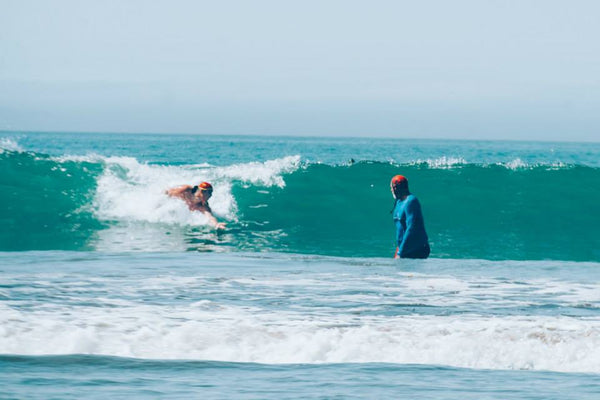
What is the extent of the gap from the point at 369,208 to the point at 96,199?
673cm

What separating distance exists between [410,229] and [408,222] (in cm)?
12

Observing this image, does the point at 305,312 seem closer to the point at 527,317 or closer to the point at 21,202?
the point at 527,317

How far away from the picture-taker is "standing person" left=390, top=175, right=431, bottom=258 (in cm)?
883

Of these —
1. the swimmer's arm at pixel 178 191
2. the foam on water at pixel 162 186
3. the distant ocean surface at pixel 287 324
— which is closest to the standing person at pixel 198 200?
the swimmer's arm at pixel 178 191

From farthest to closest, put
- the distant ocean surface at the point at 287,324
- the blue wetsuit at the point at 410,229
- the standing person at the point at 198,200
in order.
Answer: the standing person at the point at 198,200 < the blue wetsuit at the point at 410,229 < the distant ocean surface at the point at 287,324

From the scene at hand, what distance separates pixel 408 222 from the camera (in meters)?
8.84

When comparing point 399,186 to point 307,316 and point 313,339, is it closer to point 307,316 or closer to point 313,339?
point 307,316

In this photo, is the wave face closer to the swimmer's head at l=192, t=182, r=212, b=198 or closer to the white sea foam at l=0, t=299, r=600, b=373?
the swimmer's head at l=192, t=182, r=212, b=198

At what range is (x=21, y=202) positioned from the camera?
714 inches

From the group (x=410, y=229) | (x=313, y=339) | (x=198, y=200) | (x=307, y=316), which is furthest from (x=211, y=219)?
(x=313, y=339)

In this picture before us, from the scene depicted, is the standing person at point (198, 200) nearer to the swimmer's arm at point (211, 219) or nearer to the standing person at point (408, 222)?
the swimmer's arm at point (211, 219)

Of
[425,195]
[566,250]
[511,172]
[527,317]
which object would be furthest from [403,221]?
[511,172]

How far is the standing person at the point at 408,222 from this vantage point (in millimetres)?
8828

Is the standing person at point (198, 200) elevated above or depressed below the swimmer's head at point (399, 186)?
below
